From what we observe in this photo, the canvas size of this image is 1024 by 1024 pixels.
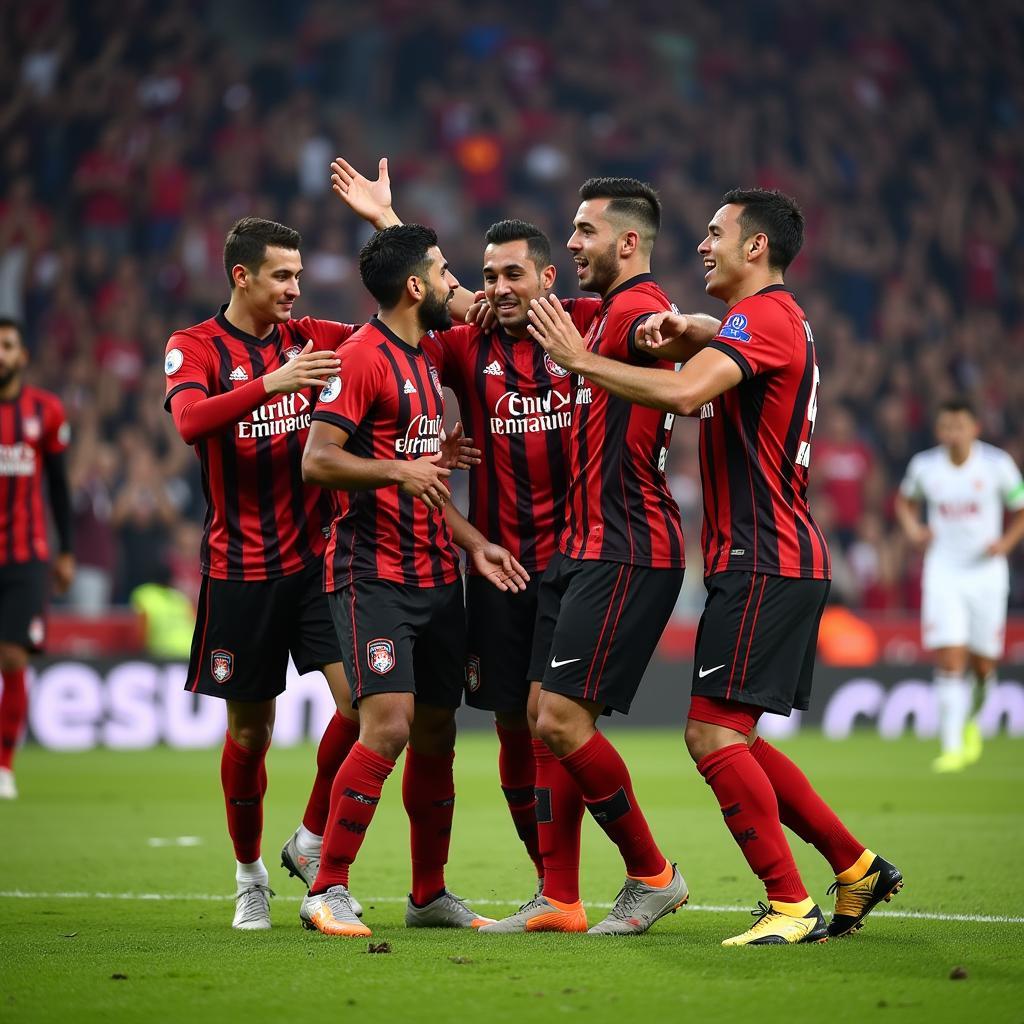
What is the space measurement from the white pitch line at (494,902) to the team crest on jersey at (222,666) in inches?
38.8

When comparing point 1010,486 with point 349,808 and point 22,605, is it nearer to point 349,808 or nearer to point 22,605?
point 22,605

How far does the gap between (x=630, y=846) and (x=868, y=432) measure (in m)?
14.6

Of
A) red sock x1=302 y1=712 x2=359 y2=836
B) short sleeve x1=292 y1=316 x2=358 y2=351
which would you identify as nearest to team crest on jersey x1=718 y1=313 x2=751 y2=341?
short sleeve x1=292 y1=316 x2=358 y2=351

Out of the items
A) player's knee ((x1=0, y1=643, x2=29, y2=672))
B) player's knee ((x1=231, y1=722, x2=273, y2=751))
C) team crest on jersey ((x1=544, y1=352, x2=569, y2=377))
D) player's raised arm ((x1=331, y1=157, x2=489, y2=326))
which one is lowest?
player's knee ((x1=231, y1=722, x2=273, y2=751))

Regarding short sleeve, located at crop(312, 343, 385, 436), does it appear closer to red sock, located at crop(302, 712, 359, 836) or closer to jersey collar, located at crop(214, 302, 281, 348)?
jersey collar, located at crop(214, 302, 281, 348)

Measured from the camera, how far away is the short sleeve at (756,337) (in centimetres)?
514

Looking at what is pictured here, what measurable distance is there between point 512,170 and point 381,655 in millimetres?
15920

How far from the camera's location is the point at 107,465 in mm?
15359

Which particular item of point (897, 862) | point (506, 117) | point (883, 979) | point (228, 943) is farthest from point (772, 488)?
point (506, 117)

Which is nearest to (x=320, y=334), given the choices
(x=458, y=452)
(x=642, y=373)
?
(x=458, y=452)

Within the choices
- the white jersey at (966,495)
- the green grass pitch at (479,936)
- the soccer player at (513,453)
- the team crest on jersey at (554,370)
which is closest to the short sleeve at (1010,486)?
the white jersey at (966,495)

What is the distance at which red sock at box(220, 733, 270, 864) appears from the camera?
5.93m

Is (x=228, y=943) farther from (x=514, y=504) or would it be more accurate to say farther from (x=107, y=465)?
(x=107, y=465)

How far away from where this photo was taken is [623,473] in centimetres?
547
